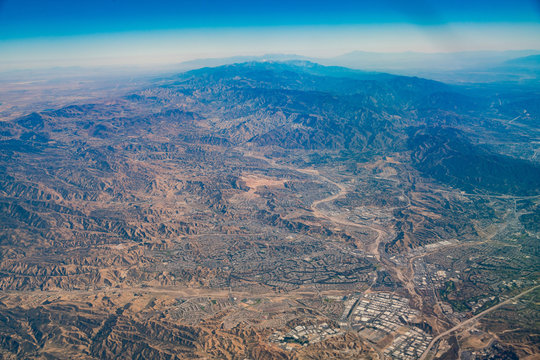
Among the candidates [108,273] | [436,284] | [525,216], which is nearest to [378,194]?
[525,216]

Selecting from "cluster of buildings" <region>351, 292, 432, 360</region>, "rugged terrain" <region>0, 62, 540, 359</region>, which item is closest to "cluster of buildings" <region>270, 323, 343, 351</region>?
"rugged terrain" <region>0, 62, 540, 359</region>

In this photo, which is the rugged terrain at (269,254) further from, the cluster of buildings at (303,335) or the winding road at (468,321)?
the winding road at (468,321)

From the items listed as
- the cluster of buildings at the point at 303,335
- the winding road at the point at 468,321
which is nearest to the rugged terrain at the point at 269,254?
the cluster of buildings at the point at 303,335

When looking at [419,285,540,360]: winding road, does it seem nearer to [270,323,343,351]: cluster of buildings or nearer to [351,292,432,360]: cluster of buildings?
[351,292,432,360]: cluster of buildings

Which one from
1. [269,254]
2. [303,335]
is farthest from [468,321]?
[269,254]

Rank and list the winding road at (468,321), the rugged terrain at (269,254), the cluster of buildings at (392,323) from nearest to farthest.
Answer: the winding road at (468,321) → the cluster of buildings at (392,323) → the rugged terrain at (269,254)

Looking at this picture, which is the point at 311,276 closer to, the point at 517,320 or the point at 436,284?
the point at 436,284

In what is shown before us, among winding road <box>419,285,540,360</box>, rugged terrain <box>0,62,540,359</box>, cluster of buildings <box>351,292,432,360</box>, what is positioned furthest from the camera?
rugged terrain <box>0,62,540,359</box>

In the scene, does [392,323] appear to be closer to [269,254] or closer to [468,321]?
[468,321]
